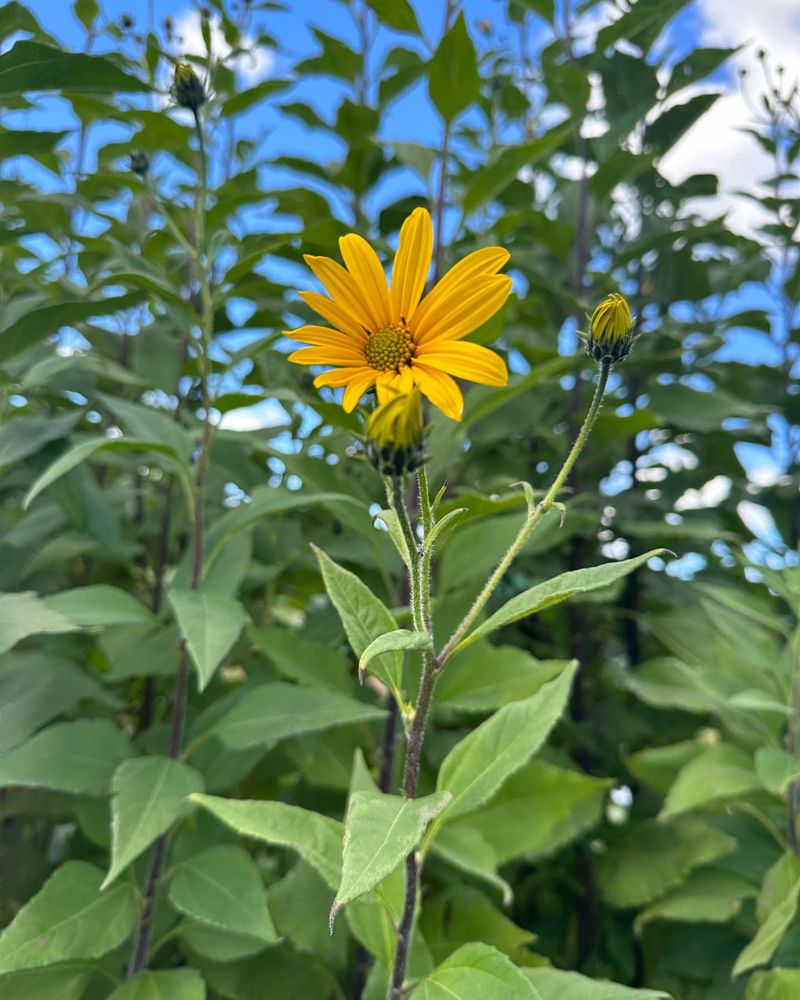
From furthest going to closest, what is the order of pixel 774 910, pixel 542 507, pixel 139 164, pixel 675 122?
pixel 675 122
pixel 139 164
pixel 774 910
pixel 542 507

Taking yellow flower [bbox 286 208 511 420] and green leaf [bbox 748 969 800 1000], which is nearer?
yellow flower [bbox 286 208 511 420]

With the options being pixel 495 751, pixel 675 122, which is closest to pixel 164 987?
pixel 495 751

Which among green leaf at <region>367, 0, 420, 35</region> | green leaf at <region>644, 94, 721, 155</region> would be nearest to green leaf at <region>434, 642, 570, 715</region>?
green leaf at <region>367, 0, 420, 35</region>

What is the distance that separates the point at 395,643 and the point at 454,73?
99cm

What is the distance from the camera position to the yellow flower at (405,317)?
683 millimetres

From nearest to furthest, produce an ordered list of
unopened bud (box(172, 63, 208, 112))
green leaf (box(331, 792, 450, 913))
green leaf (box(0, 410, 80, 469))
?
green leaf (box(331, 792, 450, 913)) → unopened bud (box(172, 63, 208, 112)) → green leaf (box(0, 410, 80, 469))

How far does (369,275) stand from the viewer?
2.35ft

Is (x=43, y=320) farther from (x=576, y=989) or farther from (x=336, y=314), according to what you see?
(x=576, y=989)

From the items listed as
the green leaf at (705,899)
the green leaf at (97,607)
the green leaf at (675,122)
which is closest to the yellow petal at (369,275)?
the green leaf at (97,607)

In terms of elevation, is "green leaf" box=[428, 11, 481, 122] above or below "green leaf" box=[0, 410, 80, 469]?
above

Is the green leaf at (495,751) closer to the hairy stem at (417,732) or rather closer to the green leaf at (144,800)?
the hairy stem at (417,732)

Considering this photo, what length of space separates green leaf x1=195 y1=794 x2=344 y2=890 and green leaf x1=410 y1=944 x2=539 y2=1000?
0.39 ft

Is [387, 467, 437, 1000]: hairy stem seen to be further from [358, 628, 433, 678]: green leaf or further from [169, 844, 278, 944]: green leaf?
[169, 844, 278, 944]: green leaf

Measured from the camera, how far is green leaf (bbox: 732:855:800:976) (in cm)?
102
